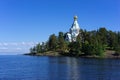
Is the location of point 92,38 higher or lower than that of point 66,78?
higher

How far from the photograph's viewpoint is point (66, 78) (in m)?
70.4

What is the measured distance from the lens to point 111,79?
6912 cm

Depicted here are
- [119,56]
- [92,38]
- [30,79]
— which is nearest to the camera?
[30,79]

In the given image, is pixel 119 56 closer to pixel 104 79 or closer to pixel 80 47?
pixel 80 47

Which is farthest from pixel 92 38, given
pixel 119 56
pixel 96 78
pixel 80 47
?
pixel 96 78

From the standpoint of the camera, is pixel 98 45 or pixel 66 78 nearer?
pixel 66 78

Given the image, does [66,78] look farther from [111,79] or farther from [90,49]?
[90,49]

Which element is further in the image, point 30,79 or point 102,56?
point 102,56

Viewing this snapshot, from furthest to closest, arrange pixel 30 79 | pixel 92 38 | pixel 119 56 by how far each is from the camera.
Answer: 1. pixel 92 38
2. pixel 119 56
3. pixel 30 79

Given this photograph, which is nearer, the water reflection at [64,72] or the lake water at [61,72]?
the water reflection at [64,72]

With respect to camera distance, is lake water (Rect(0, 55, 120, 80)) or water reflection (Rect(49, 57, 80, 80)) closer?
water reflection (Rect(49, 57, 80, 80))

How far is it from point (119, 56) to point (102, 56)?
32.0 feet

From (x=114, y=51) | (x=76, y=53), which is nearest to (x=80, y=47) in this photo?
(x=76, y=53)

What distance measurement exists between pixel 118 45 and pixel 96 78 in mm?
121573
